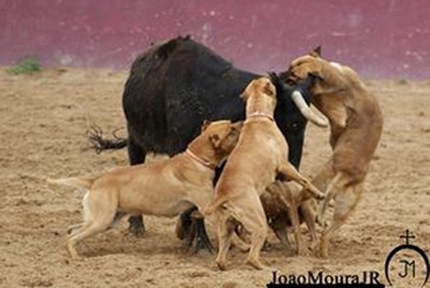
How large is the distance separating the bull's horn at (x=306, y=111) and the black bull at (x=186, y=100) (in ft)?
0.23

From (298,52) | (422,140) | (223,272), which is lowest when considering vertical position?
(223,272)

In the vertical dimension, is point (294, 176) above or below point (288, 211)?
above

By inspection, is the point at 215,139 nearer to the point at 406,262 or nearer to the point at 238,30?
the point at 406,262

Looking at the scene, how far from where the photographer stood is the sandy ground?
720cm

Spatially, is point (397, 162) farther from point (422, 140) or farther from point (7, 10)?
point (7, 10)

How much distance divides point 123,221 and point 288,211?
71.9 inches

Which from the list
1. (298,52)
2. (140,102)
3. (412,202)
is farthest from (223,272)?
(298,52)

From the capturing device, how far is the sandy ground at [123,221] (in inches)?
283

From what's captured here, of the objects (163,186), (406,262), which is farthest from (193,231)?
(406,262)

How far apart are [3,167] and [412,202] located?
3.56 m

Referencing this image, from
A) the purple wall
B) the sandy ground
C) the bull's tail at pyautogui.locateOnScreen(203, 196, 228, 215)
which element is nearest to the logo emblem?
the sandy ground

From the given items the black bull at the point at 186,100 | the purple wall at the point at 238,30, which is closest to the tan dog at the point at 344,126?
the black bull at the point at 186,100

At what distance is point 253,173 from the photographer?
23.9 feet

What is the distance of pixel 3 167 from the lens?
10945 mm
